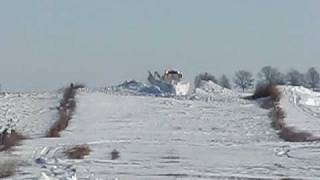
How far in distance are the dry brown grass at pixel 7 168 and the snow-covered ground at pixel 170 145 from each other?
0.20 metres

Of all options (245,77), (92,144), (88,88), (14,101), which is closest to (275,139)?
(92,144)

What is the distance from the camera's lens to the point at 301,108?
42969 millimetres

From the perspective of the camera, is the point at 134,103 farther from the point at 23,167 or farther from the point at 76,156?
→ the point at 23,167

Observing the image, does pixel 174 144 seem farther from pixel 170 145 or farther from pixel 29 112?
pixel 29 112

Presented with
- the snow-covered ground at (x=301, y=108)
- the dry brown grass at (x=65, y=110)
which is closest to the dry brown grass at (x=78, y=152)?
the dry brown grass at (x=65, y=110)

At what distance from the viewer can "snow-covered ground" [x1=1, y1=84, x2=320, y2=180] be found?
17250 millimetres

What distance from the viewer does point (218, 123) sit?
34875 millimetres

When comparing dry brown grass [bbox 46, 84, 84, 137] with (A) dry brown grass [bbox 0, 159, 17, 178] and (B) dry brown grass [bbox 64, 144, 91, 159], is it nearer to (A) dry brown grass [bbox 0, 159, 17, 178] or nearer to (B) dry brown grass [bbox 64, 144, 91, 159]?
(B) dry brown grass [bbox 64, 144, 91, 159]

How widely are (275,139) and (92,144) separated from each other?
6234 millimetres

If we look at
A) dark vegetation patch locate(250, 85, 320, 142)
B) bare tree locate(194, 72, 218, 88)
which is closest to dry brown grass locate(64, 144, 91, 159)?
dark vegetation patch locate(250, 85, 320, 142)

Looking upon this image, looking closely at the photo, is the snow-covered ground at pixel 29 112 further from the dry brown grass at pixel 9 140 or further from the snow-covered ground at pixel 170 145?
the dry brown grass at pixel 9 140

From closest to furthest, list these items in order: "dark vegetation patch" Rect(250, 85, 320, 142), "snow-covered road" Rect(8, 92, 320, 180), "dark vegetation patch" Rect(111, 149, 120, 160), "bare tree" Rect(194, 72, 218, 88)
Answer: "snow-covered road" Rect(8, 92, 320, 180)
"dark vegetation patch" Rect(111, 149, 120, 160)
"dark vegetation patch" Rect(250, 85, 320, 142)
"bare tree" Rect(194, 72, 218, 88)

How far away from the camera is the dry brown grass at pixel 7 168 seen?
15878mm

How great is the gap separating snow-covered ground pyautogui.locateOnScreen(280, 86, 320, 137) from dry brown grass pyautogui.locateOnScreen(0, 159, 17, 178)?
44.0 feet
